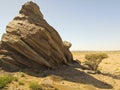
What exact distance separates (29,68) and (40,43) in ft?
10.8

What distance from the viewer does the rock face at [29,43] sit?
2855cm

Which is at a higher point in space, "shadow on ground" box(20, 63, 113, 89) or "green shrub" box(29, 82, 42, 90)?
"shadow on ground" box(20, 63, 113, 89)

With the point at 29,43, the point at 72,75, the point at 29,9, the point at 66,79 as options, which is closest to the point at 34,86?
the point at 66,79

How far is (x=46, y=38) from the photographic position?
29734 millimetres

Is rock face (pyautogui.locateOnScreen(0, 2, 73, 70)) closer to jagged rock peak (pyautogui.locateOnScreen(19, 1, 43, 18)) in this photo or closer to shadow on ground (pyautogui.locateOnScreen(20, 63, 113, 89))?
jagged rock peak (pyautogui.locateOnScreen(19, 1, 43, 18))

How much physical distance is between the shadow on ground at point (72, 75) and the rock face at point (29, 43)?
95cm

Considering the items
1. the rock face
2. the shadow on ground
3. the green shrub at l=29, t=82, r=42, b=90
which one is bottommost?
the green shrub at l=29, t=82, r=42, b=90

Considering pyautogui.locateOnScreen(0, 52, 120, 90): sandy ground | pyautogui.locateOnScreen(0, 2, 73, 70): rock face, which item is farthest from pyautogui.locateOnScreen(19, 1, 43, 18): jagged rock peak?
pyautogui.locateOnScreen(0, 52, 120, 90): sandy ground

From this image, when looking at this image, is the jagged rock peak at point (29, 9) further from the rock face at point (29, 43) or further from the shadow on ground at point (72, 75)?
the shadow on ground at point (72, 75)

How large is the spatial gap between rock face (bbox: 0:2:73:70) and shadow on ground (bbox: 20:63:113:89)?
95 centimetres

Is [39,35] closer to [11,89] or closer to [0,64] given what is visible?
[0,64]

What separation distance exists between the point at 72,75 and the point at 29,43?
640 cm

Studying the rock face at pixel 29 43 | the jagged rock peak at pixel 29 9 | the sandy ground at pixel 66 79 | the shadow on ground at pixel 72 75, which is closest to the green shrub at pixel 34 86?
the sandy ground at pixel 66 79

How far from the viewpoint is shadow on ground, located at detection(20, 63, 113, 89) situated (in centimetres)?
2705
